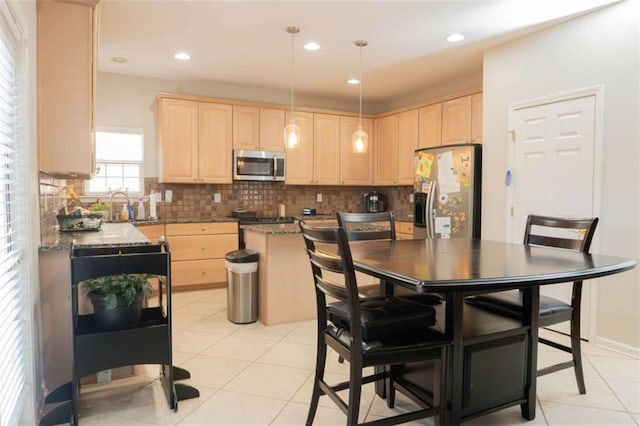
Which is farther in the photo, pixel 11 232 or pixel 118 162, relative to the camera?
pixel 118 162

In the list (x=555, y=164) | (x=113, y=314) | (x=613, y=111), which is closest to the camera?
(x=113, y=314)

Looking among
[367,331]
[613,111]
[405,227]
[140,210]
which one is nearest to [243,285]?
[140,210]

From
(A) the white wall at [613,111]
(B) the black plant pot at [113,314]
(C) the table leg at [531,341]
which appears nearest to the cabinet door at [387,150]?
(A) the white wall at [613,111]

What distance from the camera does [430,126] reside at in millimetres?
5242

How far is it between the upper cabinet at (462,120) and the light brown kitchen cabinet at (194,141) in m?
2.63

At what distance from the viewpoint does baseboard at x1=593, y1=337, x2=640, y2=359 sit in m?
3.03

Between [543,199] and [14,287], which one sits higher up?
[543,199]

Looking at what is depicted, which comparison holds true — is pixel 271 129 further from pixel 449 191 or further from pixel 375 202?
pixel 449 191

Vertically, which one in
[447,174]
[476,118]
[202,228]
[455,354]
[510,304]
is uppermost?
[476,118]

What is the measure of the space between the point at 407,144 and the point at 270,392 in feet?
13.2

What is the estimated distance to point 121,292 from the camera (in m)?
2.16

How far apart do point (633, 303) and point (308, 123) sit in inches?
161

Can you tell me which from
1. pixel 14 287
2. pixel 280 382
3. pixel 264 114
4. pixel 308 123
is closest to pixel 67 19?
pixel 14 287

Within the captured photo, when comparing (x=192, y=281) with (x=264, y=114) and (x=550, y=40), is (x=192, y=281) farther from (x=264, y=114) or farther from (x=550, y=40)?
(x=550, y=40)
